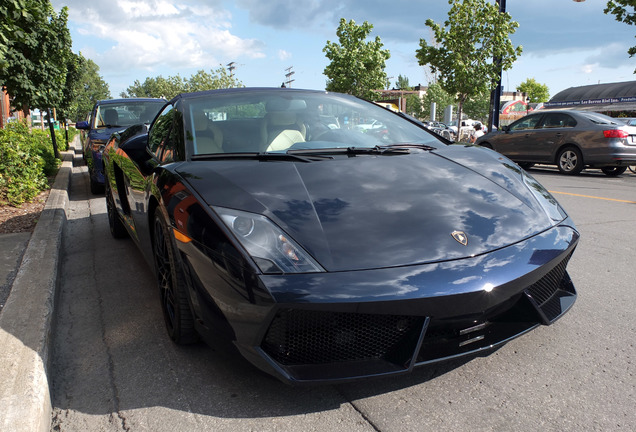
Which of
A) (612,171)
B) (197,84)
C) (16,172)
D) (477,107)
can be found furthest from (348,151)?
(477,107)

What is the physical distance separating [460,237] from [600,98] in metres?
47.3

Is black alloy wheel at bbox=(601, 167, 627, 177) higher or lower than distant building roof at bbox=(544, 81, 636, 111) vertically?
lower

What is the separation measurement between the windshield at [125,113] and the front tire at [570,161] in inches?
360

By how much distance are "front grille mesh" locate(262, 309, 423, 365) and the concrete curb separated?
39.3 inches

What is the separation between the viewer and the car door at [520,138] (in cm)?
1265

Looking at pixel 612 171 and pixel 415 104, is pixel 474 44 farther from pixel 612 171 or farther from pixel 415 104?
pixel 415 104

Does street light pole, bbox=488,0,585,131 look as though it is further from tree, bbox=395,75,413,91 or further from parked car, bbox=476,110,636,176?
tree, bbox=395,75,413,91

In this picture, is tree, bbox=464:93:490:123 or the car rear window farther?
tree, bbox=464:93:490:123

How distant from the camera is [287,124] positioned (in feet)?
10.6

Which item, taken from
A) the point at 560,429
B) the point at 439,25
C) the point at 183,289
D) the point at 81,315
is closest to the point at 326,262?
the point at 183,289

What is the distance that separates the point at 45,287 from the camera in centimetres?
341

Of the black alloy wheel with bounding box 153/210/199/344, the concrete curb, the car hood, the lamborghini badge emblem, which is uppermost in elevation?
the car hood

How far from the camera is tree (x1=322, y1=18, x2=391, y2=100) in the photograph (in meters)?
33.8

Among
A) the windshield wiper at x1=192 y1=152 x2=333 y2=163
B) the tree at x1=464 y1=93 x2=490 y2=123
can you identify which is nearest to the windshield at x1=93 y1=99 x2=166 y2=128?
the windshield wiper at x1=192 y1=152 x2=333 y2=163
